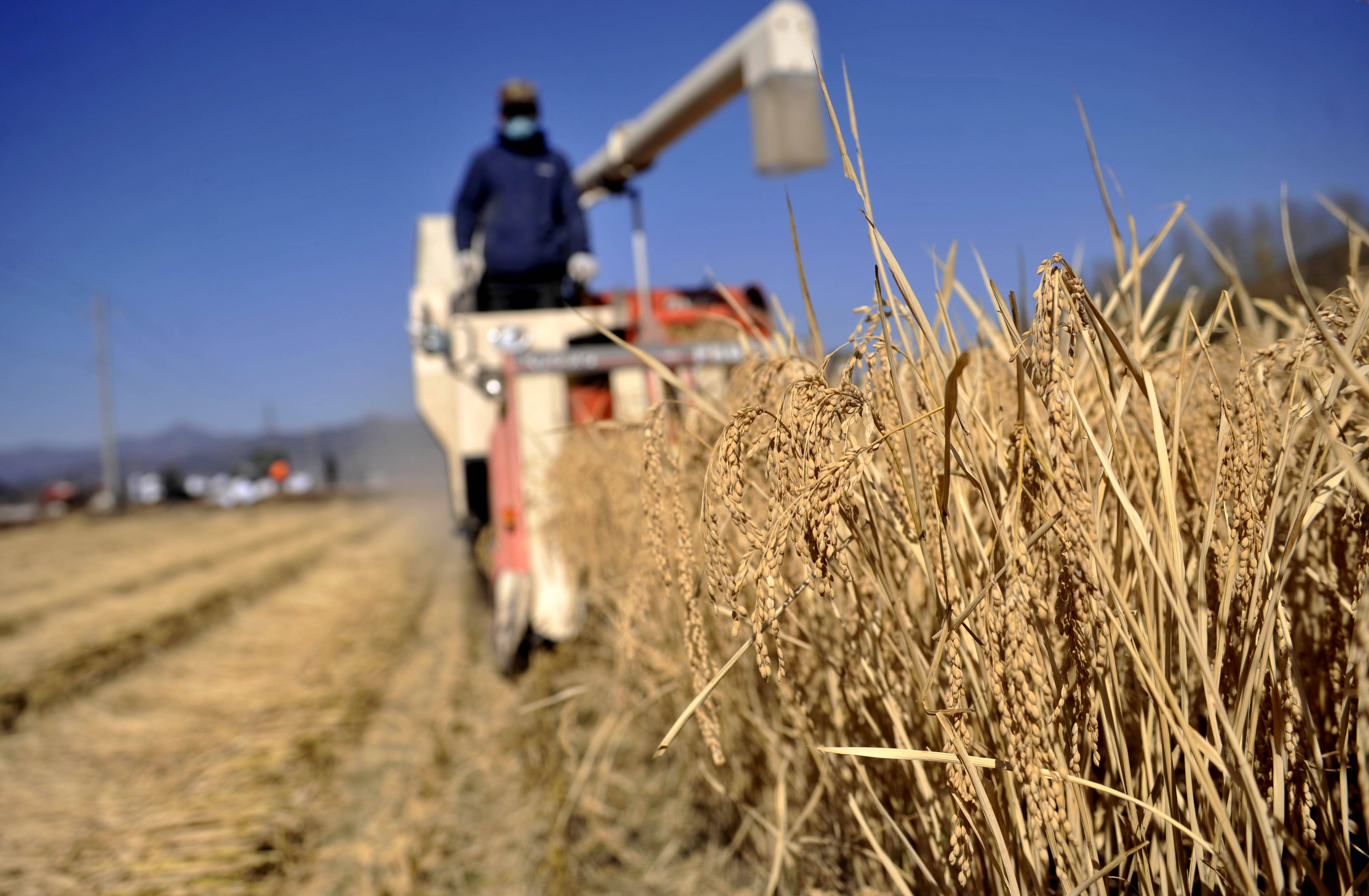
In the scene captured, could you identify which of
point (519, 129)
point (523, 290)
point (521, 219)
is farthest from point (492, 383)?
point (519, 129)

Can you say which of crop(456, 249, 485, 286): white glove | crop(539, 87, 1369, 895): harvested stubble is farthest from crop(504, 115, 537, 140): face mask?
crop(539, 87, 1369, 895): harvested stubble

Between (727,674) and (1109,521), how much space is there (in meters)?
0.87

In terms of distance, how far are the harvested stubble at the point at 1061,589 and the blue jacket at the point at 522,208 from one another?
382 cm

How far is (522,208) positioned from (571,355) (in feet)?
5.43

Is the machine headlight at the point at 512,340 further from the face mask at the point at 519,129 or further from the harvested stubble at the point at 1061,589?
the harvested stubble at the point at 1061,589

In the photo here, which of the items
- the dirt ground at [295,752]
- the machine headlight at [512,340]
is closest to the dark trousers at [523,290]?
the machine headlight at [512,340]

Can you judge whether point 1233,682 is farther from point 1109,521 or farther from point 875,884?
point 875,884

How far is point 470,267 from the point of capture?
199 inches

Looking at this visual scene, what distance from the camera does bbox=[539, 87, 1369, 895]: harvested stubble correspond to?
82 cm

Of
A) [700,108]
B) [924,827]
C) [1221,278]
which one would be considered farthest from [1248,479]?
[700,108]

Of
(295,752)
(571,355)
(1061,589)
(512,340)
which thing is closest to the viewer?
(1061,589)

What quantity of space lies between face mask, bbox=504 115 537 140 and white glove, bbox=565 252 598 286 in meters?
0.79

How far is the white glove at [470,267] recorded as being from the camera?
504 centimetres

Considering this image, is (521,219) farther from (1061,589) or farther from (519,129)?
(1061,589)
